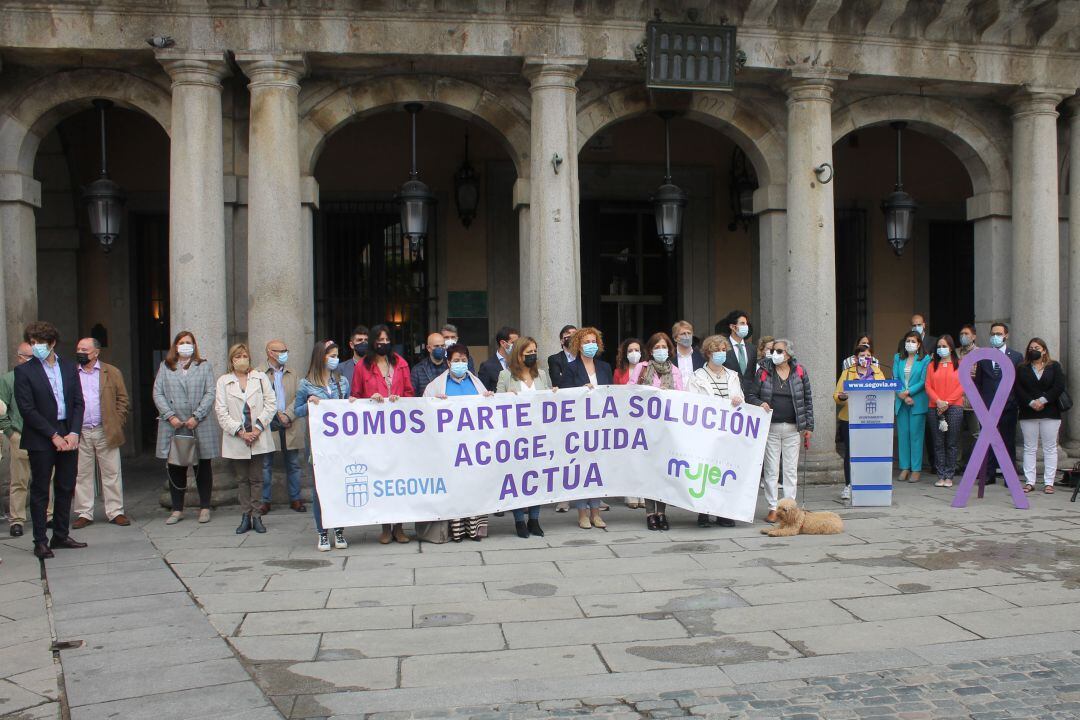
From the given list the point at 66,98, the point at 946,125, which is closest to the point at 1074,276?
the point at 946,125

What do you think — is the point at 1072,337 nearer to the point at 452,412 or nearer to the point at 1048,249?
the point at 1048,249

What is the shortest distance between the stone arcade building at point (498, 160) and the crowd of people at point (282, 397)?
122 centimetres

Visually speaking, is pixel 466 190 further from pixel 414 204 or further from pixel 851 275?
pixel 851 275

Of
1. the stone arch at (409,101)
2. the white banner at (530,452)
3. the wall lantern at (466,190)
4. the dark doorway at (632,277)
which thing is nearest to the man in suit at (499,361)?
the white banner at (530,452)

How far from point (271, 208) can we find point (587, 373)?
13.0 ft

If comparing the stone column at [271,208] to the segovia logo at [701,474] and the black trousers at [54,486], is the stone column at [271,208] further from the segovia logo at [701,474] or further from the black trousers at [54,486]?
the segovia logo at [701,474]

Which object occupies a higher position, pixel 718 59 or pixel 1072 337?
pixel 718 59

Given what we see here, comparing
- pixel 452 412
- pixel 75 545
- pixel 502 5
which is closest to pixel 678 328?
pixel 452 412

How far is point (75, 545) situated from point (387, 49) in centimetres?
582

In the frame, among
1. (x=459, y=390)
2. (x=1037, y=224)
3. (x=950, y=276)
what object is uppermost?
(x=1037, y=224)

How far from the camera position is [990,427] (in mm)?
9969

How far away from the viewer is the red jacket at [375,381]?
29.3 ft

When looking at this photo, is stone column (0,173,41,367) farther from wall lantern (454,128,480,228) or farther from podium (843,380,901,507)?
podium (843,380,901,507)

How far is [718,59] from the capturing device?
1141 centimetres
